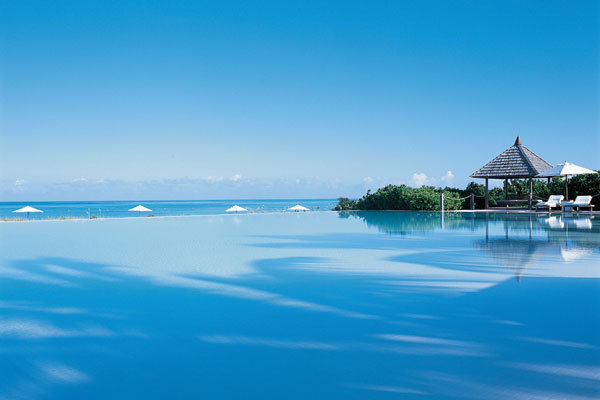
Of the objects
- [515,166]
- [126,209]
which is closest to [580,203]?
[515,166]

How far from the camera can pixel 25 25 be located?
57.2 ft

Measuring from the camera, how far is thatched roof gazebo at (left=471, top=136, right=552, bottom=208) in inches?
796

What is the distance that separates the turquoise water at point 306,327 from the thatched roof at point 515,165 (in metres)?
13.8

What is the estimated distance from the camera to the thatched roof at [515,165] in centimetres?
2031

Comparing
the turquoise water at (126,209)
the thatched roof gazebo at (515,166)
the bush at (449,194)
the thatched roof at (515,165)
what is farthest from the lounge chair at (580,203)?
the turquoise water at (126,209)

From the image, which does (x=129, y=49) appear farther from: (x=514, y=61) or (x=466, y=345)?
(x=466, y=345)

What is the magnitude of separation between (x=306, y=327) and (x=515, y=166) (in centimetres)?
2031

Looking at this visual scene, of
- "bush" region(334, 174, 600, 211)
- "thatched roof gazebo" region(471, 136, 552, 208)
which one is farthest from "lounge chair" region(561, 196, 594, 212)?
"thatched roof gazebo" region(471, 136, 552, 208)

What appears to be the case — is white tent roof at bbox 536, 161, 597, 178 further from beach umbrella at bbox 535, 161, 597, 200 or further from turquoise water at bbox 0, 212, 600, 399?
turquoise water at bbox 0, 212, 600, 399

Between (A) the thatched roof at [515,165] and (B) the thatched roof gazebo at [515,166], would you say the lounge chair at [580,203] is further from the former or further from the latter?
(A) the thatched roof at [515,165]

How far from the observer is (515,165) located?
814 inches

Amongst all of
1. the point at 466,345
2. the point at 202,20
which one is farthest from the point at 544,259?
the point at 202,20

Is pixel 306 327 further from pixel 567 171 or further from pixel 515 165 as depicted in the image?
pixel 515 165

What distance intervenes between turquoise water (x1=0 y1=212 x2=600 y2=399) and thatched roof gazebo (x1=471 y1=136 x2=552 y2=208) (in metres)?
13.7
